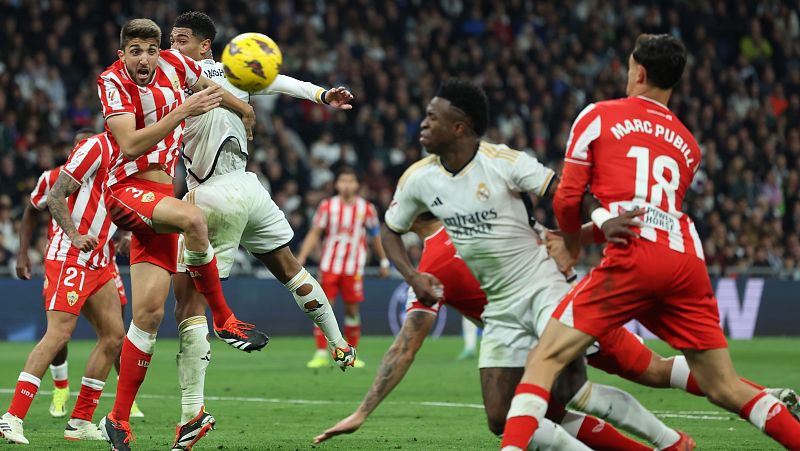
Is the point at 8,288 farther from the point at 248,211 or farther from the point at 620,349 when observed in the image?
the point at 620,349

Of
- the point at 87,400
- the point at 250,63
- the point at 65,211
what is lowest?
the point at 87,400

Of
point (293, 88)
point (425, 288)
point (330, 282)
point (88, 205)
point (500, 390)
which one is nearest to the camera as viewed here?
point (500, 390)

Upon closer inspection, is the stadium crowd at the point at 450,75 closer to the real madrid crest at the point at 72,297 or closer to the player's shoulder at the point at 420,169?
the real madrid crest at the point at 72,297

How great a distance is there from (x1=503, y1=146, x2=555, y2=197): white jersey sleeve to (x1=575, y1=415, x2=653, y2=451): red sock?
131 cm

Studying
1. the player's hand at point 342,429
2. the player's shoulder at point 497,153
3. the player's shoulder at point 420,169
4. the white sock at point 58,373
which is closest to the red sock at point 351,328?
the white sock at point 58,373

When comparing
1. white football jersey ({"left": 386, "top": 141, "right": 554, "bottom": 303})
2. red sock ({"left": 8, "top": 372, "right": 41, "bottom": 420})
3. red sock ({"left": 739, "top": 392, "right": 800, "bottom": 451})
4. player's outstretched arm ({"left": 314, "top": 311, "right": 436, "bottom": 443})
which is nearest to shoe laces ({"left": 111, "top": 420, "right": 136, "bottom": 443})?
player's outstretched arm ({"left": 314, "top": 311, "right": 436, "bottom": 443})

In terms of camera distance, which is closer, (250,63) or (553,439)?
(553,439)

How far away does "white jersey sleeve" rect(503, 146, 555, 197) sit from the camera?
21.0 ft

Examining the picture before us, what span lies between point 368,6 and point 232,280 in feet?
28.2

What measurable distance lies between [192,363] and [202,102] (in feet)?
5.77

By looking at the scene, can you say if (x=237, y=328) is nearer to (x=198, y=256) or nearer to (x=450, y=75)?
(x=198, y=256)

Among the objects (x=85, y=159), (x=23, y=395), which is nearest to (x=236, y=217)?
(x=85, y=159)

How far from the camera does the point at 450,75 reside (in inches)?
970

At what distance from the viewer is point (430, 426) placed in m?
9.49
